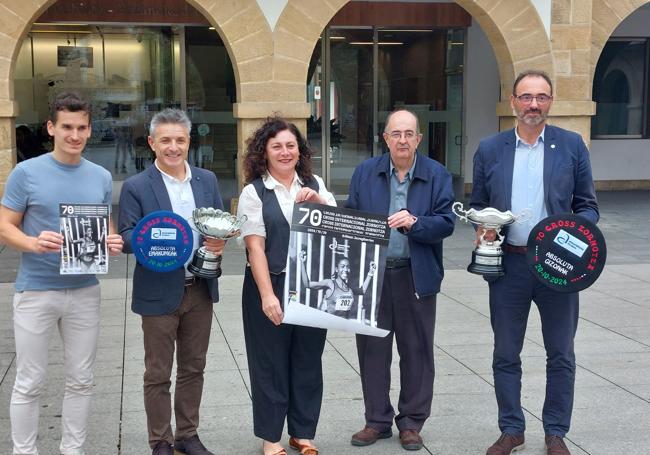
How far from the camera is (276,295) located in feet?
14.5

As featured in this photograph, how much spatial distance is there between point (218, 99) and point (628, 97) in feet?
27.6

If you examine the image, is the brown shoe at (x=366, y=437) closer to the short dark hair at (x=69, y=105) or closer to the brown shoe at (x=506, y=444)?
the brown shoe at (x=506, y=444)

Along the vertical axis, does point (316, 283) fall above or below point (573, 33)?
below

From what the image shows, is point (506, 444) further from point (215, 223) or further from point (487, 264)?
point (215, 223)

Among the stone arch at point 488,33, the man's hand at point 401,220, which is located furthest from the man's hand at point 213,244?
the stone arch at point 488,33

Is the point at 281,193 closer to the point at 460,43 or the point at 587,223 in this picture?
the point at 587,223

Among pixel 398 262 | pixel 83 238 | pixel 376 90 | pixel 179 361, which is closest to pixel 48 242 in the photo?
pixel 83 238

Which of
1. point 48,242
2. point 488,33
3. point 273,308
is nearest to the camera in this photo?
point 48,242

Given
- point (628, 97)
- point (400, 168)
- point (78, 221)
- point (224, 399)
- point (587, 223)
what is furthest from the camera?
point (628, 97)

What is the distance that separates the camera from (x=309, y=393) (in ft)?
15.1

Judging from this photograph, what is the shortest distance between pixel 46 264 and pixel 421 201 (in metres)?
1.97

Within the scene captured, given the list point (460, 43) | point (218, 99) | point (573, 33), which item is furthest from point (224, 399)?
point (460, 43)

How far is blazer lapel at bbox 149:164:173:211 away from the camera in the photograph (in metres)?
Answer: 4.32

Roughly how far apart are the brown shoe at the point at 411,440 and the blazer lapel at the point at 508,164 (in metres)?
A: 1.36
